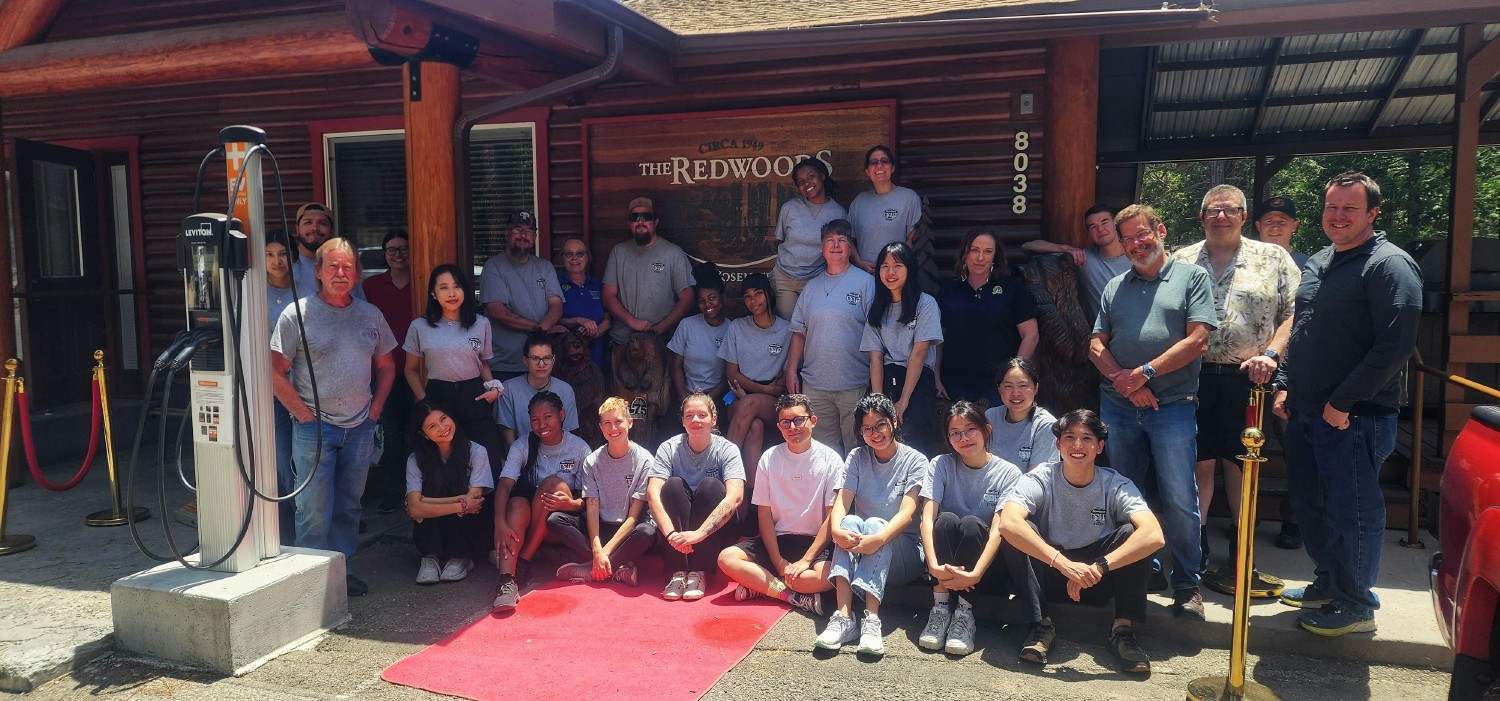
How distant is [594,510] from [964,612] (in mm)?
1959

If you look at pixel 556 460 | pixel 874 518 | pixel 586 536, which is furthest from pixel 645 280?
pixel 874 518

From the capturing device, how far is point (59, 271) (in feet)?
27.0

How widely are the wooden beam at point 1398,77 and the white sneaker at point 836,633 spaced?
6.26m

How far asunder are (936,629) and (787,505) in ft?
3.17

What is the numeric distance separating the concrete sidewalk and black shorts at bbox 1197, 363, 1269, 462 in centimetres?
68

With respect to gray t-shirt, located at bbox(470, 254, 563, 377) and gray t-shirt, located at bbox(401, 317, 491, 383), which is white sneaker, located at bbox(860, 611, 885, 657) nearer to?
Result: gray t-shirt, located at bbox(401, 317, 491, 383)

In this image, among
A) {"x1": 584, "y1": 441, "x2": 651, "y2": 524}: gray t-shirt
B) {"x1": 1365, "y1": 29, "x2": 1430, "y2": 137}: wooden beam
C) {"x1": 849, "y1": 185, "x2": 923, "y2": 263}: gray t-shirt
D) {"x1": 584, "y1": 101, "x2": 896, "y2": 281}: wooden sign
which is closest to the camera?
{"x1": 584, "y1": 441, "x2": 651, "y2": 524}: gray t-shirt

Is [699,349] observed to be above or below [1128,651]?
above

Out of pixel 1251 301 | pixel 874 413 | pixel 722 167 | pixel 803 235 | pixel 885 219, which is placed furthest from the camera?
pixel 722 167

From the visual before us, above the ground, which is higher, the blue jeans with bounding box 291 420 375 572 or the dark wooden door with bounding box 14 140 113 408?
the dark wooden door with bounding box 14 140 113 408

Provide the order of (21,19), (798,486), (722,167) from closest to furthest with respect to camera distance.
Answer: (798,486) → (21,19) → (722,167)

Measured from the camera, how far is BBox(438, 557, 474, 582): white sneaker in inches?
196

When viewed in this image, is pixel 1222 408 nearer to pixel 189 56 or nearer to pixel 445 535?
pixel 445 535

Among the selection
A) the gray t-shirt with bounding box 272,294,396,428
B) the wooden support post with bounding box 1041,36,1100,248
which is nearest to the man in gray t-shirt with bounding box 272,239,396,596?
the gray t-shirt with bounding box 272,294,396,428
